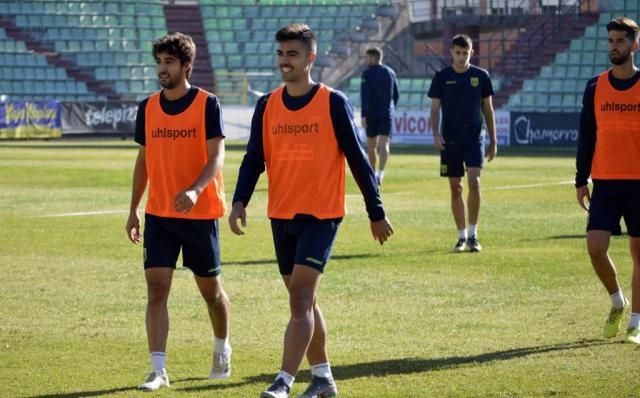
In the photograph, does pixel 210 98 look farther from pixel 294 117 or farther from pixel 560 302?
pixel 560 302

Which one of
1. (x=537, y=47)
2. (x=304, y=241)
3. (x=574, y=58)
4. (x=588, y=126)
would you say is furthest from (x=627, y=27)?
(x=537, y=47)

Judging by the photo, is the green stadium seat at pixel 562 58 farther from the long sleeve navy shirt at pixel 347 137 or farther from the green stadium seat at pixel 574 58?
the long sleeve navy shirt at pixel 347 137

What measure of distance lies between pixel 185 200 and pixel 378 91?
1850cm

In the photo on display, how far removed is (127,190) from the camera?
82.3 ft

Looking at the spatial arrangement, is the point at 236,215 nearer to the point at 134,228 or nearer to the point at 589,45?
the point at 134,228

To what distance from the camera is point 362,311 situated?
37.3 feet

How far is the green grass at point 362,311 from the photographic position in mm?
8438

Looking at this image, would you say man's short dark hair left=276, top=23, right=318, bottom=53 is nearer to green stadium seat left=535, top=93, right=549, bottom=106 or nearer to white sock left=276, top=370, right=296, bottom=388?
white sock left=276, top=370, right=296, bottom=388

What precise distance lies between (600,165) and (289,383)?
3.61 metres

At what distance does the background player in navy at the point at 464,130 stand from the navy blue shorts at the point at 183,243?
7722mm

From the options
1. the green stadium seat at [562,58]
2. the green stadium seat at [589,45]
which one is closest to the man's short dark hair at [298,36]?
the green stadium seat at [562,58]

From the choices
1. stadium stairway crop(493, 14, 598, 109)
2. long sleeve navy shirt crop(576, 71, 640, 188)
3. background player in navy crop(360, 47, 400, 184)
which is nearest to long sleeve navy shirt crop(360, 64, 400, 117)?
background player in navy crop(360, 47, 400, 184)

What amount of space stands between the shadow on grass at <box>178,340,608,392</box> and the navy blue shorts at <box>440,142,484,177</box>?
20.9 ft

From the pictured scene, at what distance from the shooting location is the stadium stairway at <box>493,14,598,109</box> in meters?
50.7
